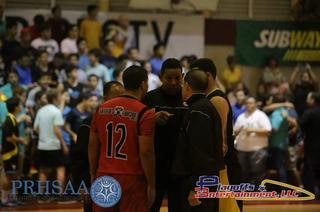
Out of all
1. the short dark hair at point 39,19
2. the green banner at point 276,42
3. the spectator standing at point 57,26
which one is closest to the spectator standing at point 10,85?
the short dark hair at point 39,19

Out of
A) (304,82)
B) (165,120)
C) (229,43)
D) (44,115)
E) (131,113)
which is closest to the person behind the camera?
(131,113)

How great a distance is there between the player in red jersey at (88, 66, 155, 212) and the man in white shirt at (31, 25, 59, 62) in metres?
8.25

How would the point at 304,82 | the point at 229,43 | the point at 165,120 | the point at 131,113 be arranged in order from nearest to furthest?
the point at 131,113 < the point at 165,120 < the point at 304,82 < the point at 229,43

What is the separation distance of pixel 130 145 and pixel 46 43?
869cm

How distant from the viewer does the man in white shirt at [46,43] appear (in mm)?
13758

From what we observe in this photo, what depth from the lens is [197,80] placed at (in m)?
6.10

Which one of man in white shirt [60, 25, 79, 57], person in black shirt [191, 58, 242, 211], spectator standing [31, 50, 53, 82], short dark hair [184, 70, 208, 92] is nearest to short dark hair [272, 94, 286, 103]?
man in white shirt [60, 25, 79, 57]

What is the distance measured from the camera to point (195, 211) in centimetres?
598

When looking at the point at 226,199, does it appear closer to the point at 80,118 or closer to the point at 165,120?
the point at 165,120

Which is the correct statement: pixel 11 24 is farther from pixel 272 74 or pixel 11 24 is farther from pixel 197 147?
pixel 197 147

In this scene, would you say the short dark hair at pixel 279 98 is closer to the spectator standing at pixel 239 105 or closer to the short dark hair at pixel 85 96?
the spectator standing at pixel 239 105

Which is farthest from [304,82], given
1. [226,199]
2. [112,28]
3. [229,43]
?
[226,199]

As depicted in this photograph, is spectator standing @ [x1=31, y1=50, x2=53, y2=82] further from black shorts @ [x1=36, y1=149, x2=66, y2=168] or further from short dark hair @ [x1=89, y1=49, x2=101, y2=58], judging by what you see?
black shorts @ [x1=36, y1=149, x2=66, y2=168]

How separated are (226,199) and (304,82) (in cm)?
886
